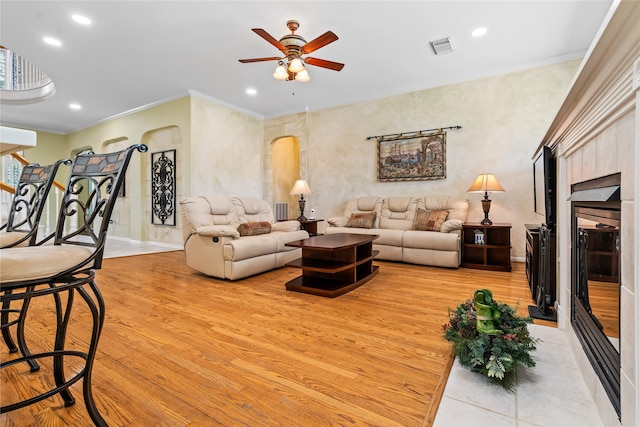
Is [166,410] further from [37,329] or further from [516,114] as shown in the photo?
[516,114]

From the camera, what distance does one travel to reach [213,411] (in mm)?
1240

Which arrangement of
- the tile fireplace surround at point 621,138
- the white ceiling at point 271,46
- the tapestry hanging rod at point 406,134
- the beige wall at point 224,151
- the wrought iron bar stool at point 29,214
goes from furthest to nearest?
the beige wall at point 224,151, the tapestry hanging rod at point 406,134, the white ceiling at point 271,46, the wrought iron bar stool at point 29,214, the tile fireplace surround at point 621,138

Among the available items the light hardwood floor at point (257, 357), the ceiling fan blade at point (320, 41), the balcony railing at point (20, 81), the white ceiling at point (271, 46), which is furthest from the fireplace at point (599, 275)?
the balcony railing at point (20, 81)

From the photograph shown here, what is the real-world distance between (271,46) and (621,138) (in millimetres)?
3627

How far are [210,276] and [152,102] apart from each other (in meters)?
4.07

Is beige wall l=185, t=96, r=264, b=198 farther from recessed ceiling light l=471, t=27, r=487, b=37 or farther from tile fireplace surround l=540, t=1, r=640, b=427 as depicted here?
tile fireplace surround l=540, t=1, r=640, b=427

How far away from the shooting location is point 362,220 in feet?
16.0

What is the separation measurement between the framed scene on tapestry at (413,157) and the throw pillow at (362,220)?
0.79 m

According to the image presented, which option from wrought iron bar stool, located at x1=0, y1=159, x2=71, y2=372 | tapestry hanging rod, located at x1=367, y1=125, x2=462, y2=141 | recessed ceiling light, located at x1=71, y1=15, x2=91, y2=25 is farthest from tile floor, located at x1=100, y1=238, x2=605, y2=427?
recessed ceiling light, located at x1=71, y1=15, x2=91, y2=25

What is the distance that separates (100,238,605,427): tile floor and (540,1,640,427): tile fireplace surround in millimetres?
62

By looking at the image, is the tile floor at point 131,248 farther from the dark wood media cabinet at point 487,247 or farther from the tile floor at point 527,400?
the tile floor at point 527,400

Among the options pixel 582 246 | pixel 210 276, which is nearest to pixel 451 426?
pixel 582 246

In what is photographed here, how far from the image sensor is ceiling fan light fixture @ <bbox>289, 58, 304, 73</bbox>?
314 cm

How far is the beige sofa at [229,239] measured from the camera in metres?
3.28
